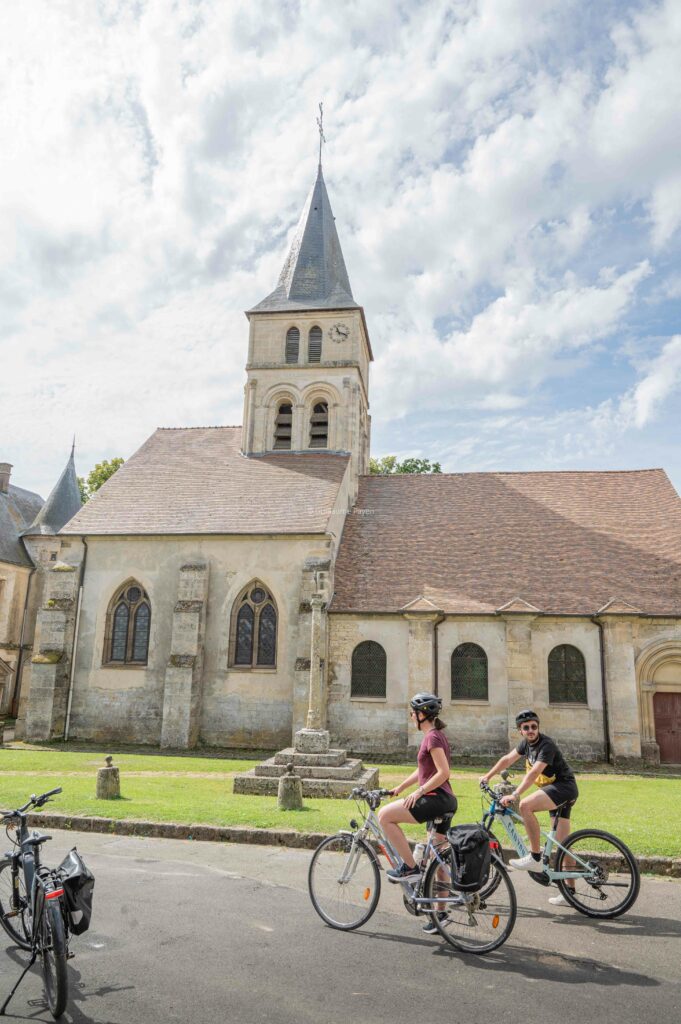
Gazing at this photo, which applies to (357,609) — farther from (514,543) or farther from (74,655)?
(74,655)

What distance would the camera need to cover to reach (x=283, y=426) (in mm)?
29578

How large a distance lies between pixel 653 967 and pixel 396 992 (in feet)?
7.09

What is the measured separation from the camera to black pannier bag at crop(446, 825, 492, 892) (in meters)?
5.87

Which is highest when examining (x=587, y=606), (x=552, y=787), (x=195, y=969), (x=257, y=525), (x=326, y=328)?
(x=326, y=328)

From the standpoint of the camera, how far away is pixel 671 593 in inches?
852

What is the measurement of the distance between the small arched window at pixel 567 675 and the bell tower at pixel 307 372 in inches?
448

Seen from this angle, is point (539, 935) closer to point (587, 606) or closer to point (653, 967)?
point (653, 967)

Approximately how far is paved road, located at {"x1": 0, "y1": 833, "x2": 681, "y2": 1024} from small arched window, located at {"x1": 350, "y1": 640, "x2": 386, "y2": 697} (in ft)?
47.4

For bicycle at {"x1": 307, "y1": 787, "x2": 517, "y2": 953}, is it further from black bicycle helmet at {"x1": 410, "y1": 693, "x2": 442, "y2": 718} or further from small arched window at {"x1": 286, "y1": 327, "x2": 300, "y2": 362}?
small arched window at {"x1": 286, "y1": 327, "x2": 300, "y2": 362}

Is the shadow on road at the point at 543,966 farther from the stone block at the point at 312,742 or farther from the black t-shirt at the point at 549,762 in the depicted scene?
the stone block at the point at 312,742

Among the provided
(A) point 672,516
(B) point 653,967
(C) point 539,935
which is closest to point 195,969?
Answer: (C) point 539,935

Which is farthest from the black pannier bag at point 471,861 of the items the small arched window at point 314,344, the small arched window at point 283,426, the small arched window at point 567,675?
the small arched window at point 314,344

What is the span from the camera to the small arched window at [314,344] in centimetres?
3002

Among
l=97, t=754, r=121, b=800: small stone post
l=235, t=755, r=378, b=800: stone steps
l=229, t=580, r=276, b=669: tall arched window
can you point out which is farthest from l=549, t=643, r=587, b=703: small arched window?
l=97, t=754, r=121, b=800: small stone post
